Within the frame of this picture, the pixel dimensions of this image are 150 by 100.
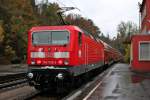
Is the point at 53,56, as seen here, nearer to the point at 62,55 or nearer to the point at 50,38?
the point at 62,55

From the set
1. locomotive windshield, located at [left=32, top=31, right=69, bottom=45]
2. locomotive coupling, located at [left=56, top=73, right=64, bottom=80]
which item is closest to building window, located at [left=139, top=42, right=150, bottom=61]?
locomotive windshield, located at [left=32, top=31, right=69, bottom=45]

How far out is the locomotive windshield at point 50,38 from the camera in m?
18.9

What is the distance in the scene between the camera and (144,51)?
3509 cm

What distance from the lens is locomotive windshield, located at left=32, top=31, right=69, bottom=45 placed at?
18933mm

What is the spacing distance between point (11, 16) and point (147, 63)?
42690 millimetres

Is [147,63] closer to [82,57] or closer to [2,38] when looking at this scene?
[82,57]

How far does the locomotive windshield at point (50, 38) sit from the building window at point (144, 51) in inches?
673

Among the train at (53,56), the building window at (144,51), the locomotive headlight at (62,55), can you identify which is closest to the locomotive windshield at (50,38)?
the train at (53,56)

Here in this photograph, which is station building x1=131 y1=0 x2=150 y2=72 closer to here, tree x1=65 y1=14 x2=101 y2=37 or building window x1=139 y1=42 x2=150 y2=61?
building window x1=139 y1=42 x2=150 y2=61

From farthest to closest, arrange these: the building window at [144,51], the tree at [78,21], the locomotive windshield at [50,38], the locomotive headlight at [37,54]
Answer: the tree at [78,21] → the building window at [144,51] → the locomotive windshield at [50,38] → the locomotive headlight at [37,54]

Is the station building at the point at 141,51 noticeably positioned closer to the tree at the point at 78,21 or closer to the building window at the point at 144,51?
the building window at the point at 144,51

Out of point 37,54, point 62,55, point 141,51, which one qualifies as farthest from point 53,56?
point 141,51

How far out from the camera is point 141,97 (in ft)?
55.2

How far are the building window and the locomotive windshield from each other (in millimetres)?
17090
